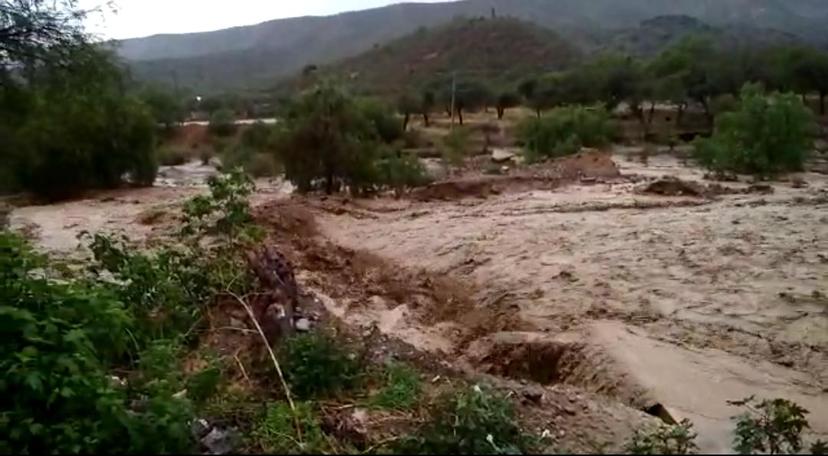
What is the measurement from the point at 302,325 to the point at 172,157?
36.2m

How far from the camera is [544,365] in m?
7.91

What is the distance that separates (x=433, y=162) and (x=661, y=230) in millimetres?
20812

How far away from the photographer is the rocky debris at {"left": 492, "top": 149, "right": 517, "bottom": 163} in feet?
104

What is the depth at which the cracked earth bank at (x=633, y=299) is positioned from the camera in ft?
24.3

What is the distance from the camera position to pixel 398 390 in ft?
17.6

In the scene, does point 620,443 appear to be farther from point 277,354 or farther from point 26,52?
point 26,52

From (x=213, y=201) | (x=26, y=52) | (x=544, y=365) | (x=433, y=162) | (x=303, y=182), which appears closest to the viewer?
(x=544, y=365)

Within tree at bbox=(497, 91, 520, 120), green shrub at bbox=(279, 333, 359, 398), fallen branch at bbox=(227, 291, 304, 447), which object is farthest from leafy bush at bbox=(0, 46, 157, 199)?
tree at bbox=(497, 91, 520, 120)

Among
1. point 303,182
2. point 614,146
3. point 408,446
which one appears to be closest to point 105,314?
point 408,446

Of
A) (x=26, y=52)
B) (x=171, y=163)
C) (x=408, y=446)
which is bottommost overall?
(x=171, y=163)

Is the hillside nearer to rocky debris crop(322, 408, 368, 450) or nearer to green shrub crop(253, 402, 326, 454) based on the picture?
rocky debris crop(322, 408, 368, 450)

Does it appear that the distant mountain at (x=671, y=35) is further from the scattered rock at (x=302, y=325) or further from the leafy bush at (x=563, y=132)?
the scattered rock at (x=302, y=325)

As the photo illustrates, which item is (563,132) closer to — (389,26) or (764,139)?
(764,139)

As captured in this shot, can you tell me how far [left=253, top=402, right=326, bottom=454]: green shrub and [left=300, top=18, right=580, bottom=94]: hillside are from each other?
6490 centimetres
